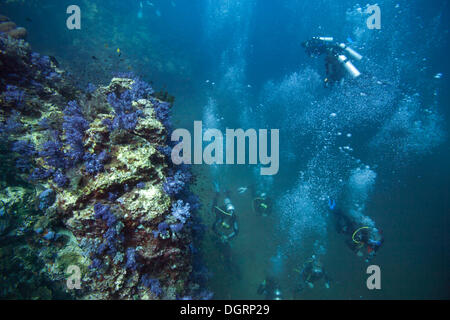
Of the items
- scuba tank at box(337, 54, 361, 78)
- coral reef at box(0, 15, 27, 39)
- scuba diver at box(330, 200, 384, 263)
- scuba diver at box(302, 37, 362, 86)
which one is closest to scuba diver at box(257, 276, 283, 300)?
scuba diver at box(330, 200, 384, 263)

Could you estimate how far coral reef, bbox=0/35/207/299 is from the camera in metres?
3.00

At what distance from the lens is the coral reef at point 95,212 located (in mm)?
2996

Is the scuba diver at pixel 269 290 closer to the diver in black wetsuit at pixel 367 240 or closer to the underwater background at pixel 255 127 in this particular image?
the underwater background at pixel 255 127

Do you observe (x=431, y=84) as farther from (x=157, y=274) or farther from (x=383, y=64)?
(x=157, y=274)

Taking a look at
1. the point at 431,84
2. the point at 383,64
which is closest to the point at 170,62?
the point at 383,64

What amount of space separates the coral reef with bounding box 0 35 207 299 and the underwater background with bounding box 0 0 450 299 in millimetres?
25

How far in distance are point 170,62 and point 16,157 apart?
20473 millimetres

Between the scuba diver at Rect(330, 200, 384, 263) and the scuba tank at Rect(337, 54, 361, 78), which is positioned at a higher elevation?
the scuba tank at Rect(337, 54, 361, 78)

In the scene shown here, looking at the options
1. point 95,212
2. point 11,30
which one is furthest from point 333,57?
point 11,30

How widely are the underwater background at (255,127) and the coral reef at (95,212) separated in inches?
1.0

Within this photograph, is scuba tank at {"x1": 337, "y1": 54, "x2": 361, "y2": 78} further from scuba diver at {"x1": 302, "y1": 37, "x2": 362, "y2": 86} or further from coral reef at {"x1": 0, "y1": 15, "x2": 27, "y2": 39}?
coral reef at {"x1": 0, "y1": 15, "x2": 27, "y2": 39}

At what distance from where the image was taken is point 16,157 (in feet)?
11.8

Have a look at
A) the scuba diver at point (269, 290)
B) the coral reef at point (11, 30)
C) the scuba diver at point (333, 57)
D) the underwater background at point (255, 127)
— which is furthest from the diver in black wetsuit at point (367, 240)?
the coral reef at point (11, 30)

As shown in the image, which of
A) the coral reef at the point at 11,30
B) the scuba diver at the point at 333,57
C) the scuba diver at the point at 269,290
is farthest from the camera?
the scuba diver at the point at 269,290
